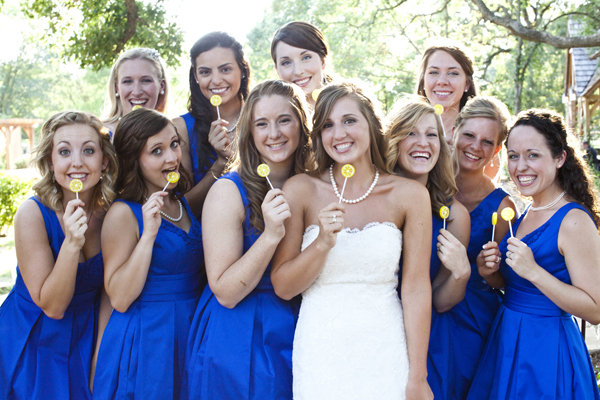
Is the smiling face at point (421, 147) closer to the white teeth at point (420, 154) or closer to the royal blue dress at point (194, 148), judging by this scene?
the white teeth at point (420, 154)

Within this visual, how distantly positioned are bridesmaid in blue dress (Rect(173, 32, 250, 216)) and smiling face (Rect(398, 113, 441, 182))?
4.26 feet

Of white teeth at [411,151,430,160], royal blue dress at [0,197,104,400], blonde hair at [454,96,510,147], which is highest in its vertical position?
blonde hair at [454,96,510,147]

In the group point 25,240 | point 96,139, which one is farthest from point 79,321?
point 96,139

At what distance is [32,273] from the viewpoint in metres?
3.14

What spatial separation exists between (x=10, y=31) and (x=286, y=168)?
51.3 meters

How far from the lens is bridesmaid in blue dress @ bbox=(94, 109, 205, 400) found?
10.0 feet

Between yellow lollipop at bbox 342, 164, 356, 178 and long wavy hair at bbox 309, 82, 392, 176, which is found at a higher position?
long wavy hair at bbox 309, 82, 392, 176

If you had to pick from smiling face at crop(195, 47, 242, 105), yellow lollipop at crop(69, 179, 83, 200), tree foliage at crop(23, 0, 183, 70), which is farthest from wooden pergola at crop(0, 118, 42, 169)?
yellow lollipop at crop(69, 179, 83, 200)

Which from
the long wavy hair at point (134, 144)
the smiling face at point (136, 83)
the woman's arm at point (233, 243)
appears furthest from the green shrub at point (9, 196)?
the woman's arm at point (233, 243)

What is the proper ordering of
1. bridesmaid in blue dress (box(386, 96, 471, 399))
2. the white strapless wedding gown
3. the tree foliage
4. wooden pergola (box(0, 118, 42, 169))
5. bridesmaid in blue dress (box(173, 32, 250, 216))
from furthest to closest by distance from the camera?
wooden pergola (box(0, 118, 42, 169)), the tree foliage, bridesmaid in blue dress (box(173, 32, 250, 216)), bridesmaid in blue dress (box(386, 96, 471, 399)), the white strapless wedding gown

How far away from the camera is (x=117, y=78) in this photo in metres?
4.48

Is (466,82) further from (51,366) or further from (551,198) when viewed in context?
(51,366)

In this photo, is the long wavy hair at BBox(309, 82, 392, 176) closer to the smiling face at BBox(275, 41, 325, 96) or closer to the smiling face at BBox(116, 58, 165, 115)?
the smiling face at BBox(275, 41, 325, 96)

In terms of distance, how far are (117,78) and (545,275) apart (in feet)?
11.4
